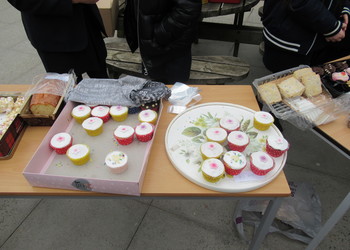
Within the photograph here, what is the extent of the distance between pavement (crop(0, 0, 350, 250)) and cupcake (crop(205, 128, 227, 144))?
2.22 feet

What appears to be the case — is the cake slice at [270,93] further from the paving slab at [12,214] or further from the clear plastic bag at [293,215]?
the paving slab at [12,214]

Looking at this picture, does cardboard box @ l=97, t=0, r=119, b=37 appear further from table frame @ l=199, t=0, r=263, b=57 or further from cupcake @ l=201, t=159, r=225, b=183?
cupcake @ l=201, t=159, r=225, b=183

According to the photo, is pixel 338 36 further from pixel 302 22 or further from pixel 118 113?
pixel 118 113

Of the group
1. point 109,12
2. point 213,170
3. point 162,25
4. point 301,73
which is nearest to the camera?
point 213,170

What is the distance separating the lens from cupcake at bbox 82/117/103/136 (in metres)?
1.16

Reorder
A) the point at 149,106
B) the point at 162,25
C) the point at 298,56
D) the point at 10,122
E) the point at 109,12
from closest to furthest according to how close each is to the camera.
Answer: the point at 10,122, the point at 149,106, the point at 162,25, the point at 298,56, the point at 109,12

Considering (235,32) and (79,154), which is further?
(235,32)

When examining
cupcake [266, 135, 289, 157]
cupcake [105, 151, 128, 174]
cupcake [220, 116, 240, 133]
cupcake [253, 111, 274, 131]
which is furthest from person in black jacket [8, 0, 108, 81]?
cupcake [266, 135, 289, 157]

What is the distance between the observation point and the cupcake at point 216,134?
112 centimetres

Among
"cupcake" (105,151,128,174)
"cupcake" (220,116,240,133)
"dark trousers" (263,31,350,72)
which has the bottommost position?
"dark trousers" (263,31,350,72)

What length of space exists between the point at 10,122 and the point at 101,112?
431mm

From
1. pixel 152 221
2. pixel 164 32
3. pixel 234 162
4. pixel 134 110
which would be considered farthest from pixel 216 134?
pixel 152 221

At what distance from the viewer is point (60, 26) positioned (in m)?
1.53

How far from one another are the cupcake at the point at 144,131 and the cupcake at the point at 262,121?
1.64ft
